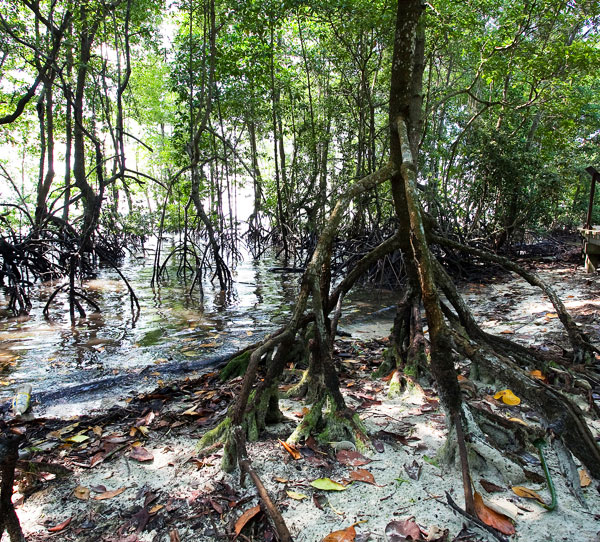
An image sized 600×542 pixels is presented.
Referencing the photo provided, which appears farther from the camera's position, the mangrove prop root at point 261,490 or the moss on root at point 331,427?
the moss on root at point 331,427

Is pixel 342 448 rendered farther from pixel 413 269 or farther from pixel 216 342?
pixel 216 342

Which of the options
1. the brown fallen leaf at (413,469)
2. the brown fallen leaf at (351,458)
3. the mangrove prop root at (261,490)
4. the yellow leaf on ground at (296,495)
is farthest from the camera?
the brown fallen leaf at (351,458)

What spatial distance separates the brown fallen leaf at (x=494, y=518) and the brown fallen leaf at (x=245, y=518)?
83 centimetres

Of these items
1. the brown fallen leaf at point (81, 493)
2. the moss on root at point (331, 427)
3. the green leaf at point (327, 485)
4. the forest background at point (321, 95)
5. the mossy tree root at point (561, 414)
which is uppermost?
the forest background at point (321, 95)

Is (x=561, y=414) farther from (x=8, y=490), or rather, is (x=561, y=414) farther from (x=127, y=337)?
(x=127, y=337)

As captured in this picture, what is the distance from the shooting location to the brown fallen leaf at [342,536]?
1569 mm

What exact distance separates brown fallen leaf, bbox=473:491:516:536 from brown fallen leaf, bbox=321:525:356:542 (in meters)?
0.47

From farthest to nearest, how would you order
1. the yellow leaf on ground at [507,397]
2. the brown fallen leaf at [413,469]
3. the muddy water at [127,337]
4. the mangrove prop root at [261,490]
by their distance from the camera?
the muddy water at [127,337], the yellow leaf on ground at [507,397], the brown fallen leaf at [413,469], the mangrove prop root at [261,490]

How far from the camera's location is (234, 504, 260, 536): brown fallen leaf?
1.62 meters

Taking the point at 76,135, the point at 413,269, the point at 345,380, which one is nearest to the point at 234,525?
the point at 345,380

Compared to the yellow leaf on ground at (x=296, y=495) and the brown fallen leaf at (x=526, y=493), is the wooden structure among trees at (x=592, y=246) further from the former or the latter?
the yellow leaf on ground at (x=296, y=495)

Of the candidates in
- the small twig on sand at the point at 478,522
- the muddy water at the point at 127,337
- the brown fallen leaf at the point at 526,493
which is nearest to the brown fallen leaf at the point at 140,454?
the muddy water at the point at 127,337

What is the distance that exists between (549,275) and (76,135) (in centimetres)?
1038

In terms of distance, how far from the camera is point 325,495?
1817 mm
